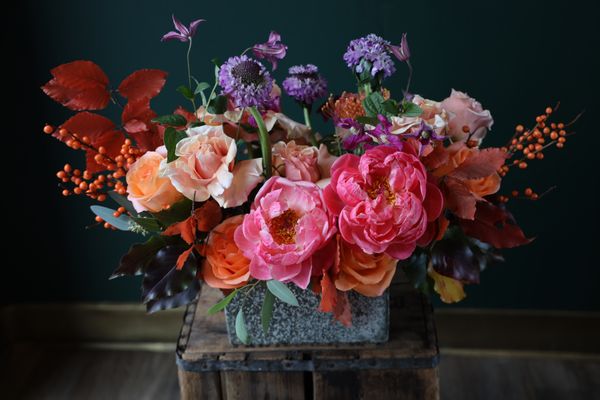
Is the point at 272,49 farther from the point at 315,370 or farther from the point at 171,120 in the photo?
the point at 315,370

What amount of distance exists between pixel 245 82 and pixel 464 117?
0.99 feet

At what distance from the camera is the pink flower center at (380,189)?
920 mm

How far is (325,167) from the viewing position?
1.03 m

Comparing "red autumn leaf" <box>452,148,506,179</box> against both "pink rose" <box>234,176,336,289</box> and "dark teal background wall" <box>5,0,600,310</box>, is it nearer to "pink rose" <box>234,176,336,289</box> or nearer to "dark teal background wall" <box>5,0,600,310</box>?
"pink rose" <box>234,176,336,289</box>

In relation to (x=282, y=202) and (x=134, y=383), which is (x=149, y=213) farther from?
(x=134, y=383)

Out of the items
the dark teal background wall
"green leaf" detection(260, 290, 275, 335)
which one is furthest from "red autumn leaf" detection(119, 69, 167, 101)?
the dark teal background wall

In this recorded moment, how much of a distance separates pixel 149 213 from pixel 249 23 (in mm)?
745

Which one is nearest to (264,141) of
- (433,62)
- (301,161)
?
(301,161)

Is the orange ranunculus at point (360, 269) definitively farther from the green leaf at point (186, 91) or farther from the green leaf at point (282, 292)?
the green leaf at point (186, 91)

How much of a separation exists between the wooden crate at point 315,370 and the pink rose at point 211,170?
0.26 meters

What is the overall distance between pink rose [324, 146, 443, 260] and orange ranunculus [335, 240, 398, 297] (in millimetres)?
42

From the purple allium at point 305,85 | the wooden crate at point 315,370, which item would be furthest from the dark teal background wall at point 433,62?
the wooden crate at point 315,370

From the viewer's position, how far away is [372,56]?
3.28 feet

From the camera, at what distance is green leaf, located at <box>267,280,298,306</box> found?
98cm
